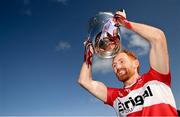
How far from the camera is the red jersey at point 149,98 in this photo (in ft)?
16.5

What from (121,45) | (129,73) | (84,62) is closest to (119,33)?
(121,45)

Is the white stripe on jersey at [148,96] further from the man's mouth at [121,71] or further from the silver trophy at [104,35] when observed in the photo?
the silver trophy at [104,35]

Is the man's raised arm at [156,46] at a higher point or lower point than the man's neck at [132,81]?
higher

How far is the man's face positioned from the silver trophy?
25 centimetres

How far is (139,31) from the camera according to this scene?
518cm

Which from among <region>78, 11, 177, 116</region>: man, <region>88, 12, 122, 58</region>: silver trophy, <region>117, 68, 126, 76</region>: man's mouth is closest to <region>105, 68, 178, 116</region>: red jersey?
<region>78, 11, 177, 116</region>: man

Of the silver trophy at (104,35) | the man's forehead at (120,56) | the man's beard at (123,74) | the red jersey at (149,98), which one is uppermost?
the silver trophy at (104,35)

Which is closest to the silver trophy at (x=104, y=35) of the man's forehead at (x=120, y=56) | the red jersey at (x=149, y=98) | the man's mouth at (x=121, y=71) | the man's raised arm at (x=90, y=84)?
the man's forehead at (x=120, y=56)

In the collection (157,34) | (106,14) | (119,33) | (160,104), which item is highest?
(106,14)

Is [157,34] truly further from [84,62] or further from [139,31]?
[84,62]

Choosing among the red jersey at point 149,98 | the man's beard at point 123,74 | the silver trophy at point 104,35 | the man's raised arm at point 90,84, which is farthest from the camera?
the man's raised arm at point 90,84

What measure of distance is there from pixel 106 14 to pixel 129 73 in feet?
3.81

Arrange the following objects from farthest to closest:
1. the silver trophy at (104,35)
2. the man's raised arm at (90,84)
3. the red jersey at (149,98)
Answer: the man's raised arm at (90,84) → the silver trophy at (104,35) → the red jersey at (149,98)

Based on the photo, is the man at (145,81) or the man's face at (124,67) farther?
the man's face at (124,67)
